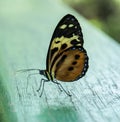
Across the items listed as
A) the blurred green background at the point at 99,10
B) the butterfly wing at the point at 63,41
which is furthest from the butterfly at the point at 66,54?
the blurred green background at the point at 99,10

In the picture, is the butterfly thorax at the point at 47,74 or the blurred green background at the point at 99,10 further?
the blurred green background at the point at 99,10

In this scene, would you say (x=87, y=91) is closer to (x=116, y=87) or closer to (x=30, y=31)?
(x=116, y=87)

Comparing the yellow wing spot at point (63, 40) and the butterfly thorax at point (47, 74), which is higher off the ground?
the yellow wing spot at point (63, 40)

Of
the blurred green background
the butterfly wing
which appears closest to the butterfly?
the butterfly wing

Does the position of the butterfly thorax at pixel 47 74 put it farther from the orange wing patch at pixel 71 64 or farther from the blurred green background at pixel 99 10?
the blurred green background at pixel 99 10

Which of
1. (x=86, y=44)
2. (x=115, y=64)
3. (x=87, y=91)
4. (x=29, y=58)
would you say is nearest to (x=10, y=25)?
(x=86, y=44)

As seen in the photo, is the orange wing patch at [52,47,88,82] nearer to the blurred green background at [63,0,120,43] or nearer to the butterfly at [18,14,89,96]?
the butterfly at [18,14,89,96]
